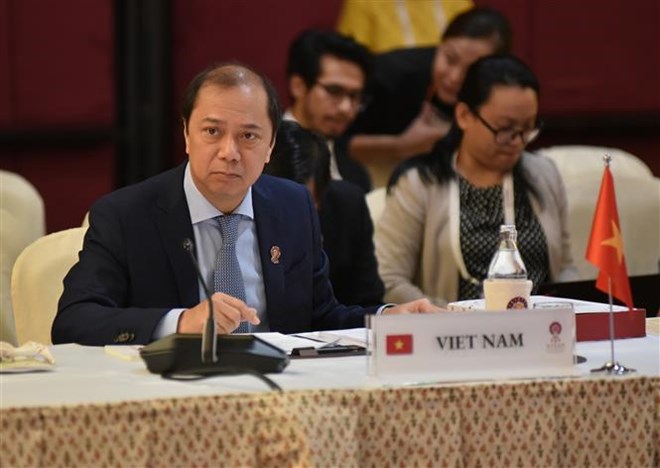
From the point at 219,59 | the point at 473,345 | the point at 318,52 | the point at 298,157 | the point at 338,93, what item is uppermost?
the point at 219,59

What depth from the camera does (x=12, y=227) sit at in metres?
3.71

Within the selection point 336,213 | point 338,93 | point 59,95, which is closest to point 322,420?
point 336,213

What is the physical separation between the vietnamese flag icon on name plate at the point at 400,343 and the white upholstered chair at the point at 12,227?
1466mm

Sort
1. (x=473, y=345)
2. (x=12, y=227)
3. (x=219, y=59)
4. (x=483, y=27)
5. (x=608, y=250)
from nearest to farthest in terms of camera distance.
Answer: (x=473, y=345) < (x=608, y=250) < (x=12, y=227) < (x=483, y=27) < (x=219, y=59)

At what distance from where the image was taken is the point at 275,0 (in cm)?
633

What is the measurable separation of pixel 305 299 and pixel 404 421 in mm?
987

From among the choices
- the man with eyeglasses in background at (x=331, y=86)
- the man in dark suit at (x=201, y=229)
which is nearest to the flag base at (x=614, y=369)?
the man in dark suit at (x=201, y=229)

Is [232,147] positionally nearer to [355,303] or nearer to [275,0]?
[355,303]

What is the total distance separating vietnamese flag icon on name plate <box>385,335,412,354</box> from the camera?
2203 millimetres

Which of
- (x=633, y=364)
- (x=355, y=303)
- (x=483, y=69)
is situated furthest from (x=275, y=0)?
(x=633, y=364)

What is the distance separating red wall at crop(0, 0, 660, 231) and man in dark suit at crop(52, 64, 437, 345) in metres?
3.07

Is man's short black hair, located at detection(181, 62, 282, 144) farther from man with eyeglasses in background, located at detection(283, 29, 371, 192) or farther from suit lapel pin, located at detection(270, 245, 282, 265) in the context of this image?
man with eyeglasses in background, located at detection(283, 29, 371, 192)

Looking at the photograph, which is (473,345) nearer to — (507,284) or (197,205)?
(507,284)

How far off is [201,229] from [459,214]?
1488 mm
